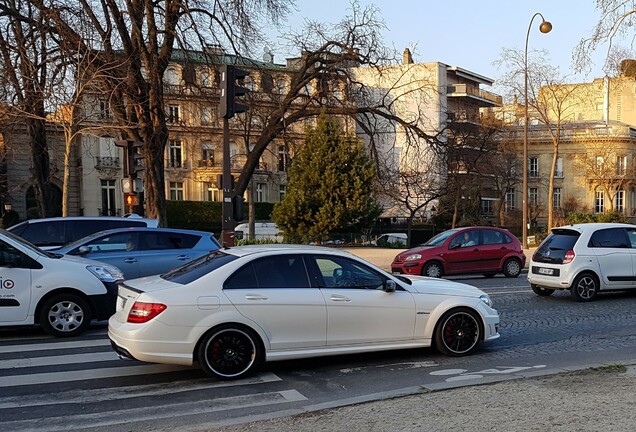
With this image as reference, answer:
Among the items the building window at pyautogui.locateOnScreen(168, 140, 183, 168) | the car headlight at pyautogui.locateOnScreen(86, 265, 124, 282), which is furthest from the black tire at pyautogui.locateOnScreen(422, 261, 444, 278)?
the building window at pyautogui.locateOnScreen(168, 140, 183, 168)

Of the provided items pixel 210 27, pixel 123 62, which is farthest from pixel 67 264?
pixel 210 27

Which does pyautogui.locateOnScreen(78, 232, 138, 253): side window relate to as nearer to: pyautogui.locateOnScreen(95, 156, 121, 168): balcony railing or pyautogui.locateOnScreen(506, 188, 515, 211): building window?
pyautogui.locateOnScreen(95, 156, 121, 168): balcony railing

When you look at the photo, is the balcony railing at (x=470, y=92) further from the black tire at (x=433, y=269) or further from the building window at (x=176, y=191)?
the black tire at (x=433, y=269)

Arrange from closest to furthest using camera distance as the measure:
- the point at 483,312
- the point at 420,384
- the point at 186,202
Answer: the point at 420,384
the point at 483,312
the point at 186,202

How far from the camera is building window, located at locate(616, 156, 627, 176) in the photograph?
66.1 metres

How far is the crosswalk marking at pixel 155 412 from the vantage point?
5770 millimetres

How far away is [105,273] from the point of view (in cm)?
1015

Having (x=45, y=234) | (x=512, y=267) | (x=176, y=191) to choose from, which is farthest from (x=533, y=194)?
(x=45, y=234)

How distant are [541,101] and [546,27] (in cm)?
1729

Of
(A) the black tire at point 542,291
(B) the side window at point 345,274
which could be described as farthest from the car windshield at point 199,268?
(A) the black tire at point 542,291

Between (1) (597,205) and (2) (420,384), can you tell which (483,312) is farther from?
(1) (597,205)

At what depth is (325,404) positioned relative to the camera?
6.06 metres

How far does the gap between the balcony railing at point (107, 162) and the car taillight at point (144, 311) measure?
2093 inches

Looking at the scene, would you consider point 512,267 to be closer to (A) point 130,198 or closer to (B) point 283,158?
(A) point 130,198
